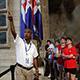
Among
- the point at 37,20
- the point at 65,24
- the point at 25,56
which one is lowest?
the point at 25,56

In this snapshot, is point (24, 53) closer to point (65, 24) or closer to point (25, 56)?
point (25, 56)

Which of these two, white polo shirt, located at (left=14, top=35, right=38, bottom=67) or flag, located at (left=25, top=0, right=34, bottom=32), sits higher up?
flag, located at (left=25, top=0, right=34, bottom=32)

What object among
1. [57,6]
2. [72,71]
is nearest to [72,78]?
[72,71]

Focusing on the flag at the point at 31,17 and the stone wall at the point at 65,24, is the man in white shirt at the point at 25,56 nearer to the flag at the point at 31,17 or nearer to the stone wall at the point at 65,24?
the flag at the point at 31,17

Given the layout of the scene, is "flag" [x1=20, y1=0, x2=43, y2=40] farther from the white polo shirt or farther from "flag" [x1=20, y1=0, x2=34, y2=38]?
the white polo shirt

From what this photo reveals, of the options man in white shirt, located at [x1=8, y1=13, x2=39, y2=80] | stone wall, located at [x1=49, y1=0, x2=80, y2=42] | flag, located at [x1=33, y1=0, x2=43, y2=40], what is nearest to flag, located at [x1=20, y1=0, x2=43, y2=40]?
flag, located at [x1=33, y1=0, x2=43, y2=40]

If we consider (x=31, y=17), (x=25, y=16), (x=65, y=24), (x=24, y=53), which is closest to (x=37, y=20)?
(x=31, y=17)

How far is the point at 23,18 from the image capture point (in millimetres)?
10086

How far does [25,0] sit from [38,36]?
3.70 feet

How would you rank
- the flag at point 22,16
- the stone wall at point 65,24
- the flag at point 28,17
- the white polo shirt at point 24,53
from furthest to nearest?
1. the stone wall at point 65,24
2. the flag at point 22,16
3. the flag at point 28,17
4. the white polo shirt at point 24,53

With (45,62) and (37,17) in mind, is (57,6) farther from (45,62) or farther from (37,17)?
(37,17)

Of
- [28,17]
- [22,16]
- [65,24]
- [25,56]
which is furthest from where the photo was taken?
[65,24]

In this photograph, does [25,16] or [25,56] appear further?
[25,16]

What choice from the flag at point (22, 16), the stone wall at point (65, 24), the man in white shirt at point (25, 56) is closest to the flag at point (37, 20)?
the flag at point (22, 16)
